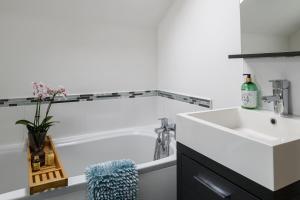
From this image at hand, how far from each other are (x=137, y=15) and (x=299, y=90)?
165 cm

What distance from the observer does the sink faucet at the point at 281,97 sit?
115cm

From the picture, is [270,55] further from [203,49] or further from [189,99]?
[189,99]

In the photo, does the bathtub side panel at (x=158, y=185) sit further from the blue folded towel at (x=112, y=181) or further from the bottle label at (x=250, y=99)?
the bottle label at (x=250, y=99)

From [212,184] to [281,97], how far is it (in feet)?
1.99

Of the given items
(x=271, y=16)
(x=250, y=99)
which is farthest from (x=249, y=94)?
(x=271, y=16)

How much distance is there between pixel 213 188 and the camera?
36.6 inches

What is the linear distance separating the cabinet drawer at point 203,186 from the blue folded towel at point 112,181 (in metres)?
0.29

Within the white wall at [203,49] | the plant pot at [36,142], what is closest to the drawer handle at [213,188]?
the white wall at [203,49]

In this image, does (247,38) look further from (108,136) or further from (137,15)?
(108,136)

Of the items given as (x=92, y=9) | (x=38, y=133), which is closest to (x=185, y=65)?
(x=92, y=9)

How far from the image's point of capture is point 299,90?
3.66ft

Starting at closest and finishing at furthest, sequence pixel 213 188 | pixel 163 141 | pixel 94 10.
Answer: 1. pixel 213 188
2. pixel 163 141
3. pixel 94 10

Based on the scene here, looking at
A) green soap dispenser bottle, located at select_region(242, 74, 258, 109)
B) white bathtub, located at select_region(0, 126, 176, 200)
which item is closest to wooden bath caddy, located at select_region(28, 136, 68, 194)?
white bathtub, located at select_region(0, 126, 176, 200)

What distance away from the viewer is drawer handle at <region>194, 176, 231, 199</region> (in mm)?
870
